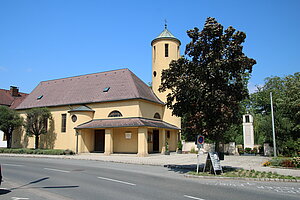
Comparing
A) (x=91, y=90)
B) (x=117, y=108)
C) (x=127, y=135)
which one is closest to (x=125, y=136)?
(x=127, y=135)

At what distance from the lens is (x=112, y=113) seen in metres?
28.0

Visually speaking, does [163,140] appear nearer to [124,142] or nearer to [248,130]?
[124,142]

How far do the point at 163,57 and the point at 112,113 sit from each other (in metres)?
10.1

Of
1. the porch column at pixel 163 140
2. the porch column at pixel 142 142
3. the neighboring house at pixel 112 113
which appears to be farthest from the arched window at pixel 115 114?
the porch column at pixel 163 140

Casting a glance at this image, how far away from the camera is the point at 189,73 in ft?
46.4

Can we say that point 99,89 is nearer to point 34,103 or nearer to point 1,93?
point 34,103

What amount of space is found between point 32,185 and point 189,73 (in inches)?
378

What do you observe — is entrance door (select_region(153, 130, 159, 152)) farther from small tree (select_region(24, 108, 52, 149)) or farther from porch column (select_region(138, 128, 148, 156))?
small tree (select_region(24, 108, 52, 149))

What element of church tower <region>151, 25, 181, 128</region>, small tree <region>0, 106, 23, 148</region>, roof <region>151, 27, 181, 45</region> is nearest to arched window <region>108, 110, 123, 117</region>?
church tower <region>151, 25, 181, 128</region>

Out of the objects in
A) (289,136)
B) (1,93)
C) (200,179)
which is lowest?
(200,179)

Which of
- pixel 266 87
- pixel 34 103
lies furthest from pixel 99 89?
pixel 266 87

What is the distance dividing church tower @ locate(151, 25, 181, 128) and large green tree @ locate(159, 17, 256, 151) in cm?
1721

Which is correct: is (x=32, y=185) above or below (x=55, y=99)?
below

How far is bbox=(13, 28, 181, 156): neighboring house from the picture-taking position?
87.0ft
